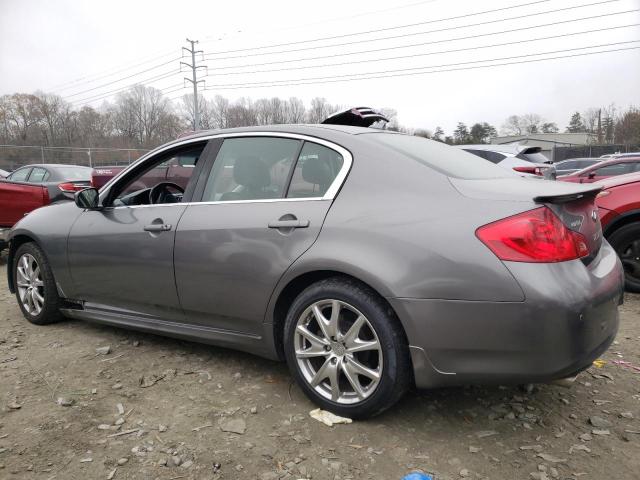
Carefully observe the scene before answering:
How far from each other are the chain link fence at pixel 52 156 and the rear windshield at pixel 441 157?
86.3 ft

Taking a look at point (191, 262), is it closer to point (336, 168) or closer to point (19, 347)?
point (336, 168)

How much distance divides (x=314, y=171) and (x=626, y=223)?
3711 mm

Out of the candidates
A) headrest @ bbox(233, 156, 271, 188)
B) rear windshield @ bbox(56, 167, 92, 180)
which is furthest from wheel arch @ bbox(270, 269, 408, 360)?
rear windshield @ bbox(56, 167, 92, 180)

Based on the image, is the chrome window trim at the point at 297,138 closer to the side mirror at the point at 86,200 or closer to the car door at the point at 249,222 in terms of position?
the car door at the point at 249,222

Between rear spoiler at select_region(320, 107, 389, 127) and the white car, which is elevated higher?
rear spoiler at select_region(320, 107, 389, 127)

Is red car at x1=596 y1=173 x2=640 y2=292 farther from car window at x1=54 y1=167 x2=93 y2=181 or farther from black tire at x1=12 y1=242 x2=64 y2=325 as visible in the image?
car window at x1=54 y1=167 x2=93 y2=181

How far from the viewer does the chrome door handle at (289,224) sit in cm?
→ 260

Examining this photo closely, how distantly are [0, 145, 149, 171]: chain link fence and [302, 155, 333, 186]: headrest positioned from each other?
26302mm

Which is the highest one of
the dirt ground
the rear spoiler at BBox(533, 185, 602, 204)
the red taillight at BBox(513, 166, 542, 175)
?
the rear spoiler at BBox(533, 185, 602, 204)

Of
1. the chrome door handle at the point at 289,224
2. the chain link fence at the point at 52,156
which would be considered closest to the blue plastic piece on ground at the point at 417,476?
the chrome door handle at the point at 289,224

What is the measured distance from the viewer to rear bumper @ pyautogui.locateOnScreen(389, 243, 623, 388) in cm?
204

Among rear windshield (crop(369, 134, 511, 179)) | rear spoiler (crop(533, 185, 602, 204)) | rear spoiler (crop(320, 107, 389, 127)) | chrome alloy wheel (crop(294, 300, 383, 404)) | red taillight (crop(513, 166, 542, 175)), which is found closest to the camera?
rear spoiler (crop(533, 185, 602, 204))

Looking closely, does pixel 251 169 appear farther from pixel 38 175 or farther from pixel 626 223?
pixel 38 175

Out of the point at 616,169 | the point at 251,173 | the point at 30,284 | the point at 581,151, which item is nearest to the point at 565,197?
the point at 251,173
